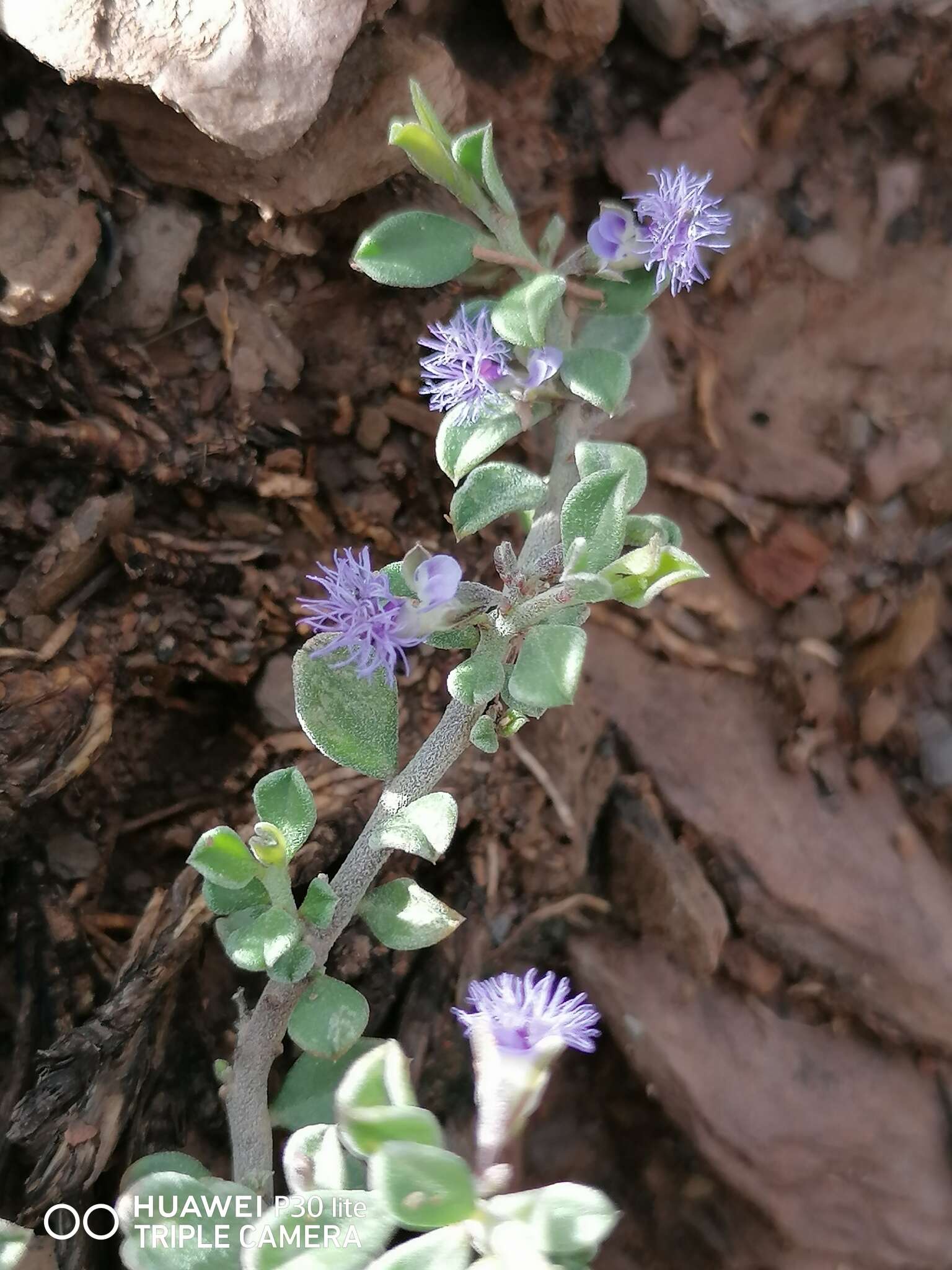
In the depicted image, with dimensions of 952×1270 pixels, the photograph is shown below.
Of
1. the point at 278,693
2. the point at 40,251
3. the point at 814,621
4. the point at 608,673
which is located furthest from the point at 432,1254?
the point at 814,621

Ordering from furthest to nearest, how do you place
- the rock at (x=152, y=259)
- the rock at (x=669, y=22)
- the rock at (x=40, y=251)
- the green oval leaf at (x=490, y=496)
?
the rock at (x=669, y=22), the rock at (x=152, y=259), the rock at (x=40, y=251), the green oval leaf at (x=490, y=496)

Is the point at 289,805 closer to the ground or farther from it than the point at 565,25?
closer to the ground

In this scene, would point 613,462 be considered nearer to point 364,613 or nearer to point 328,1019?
point 364,613

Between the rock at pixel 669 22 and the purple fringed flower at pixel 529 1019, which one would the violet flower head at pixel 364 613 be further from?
the rock at pixel 669 22

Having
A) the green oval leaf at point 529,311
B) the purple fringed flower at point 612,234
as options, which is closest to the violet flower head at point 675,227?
the purple fringed flower at point 612,234

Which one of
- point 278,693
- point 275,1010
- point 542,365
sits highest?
point 542,365

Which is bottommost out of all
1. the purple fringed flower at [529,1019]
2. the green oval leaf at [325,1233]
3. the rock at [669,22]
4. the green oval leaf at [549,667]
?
the green oval leaf at [325,1233]

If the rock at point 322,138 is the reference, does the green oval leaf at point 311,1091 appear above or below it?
below
